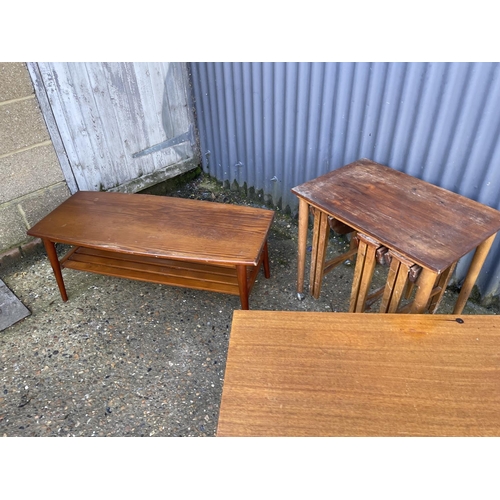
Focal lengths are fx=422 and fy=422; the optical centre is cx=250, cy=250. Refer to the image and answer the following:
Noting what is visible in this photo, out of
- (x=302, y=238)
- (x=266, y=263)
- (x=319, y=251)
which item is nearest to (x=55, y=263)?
(x=266, y=263)

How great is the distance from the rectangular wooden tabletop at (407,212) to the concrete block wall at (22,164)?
2195mm

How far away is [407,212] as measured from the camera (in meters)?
2.26

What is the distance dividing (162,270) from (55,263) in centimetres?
79

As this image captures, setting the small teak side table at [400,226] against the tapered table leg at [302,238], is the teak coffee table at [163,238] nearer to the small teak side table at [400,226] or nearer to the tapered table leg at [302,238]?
the tapered table leg at [302,238]

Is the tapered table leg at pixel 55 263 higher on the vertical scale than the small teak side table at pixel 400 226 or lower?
lower

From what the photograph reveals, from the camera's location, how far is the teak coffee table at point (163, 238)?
2.59 meters

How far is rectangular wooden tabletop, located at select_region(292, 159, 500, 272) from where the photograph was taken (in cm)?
199

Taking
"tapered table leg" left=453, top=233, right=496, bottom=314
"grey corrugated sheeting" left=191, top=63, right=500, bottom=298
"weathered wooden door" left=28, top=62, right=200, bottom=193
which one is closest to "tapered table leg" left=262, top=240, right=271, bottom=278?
"grey corrugated sheeting" left=191, top=63, right=500, bottom=298

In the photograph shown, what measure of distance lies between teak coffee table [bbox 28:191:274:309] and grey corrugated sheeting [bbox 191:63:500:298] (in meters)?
0.93

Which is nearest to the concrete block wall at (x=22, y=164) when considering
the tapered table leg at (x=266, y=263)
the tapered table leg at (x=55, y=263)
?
the tapered table leg at (x=55, y=263)

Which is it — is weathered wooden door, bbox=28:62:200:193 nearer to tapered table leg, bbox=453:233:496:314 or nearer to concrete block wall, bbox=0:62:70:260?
concrete block wall, bbox=0:62:70:260

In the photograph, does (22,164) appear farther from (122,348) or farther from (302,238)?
(302,238)

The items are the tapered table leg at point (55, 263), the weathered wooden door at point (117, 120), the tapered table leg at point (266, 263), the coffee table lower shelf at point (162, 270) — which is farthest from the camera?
the weathered wooden door at point (117, 120)

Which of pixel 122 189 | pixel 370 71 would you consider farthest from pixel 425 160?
pixel 122 189
